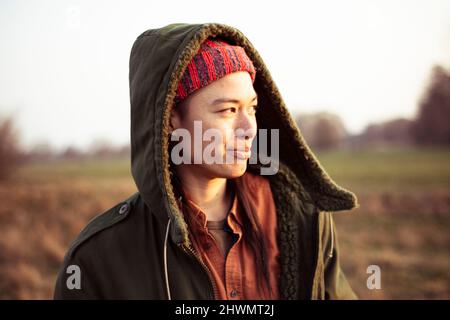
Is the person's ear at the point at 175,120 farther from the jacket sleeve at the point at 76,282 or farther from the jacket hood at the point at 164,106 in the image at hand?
the jacket sleeve at the point at 76,282

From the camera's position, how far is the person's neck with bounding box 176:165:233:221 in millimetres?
2248

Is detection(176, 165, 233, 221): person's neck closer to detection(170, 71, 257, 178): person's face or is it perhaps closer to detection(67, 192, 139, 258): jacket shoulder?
detection(170, 71, 257, 178): person's face

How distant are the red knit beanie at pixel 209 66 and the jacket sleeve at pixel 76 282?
89cm

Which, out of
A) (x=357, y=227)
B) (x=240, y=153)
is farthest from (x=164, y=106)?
(x=357, y=227)

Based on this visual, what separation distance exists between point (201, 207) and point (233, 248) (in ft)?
0.85

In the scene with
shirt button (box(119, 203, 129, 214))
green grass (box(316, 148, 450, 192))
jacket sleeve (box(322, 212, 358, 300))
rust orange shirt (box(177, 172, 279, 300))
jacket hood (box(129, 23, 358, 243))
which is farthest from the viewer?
green grass (box(316, 148, 450, 192))

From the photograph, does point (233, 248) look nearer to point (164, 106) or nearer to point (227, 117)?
point (227, 117)

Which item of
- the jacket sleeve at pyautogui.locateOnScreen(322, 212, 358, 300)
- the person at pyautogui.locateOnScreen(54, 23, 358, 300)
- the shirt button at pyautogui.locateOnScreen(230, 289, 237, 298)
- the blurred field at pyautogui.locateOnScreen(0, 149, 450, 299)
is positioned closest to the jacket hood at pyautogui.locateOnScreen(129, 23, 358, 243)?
the person at pyautogui.locateOnScreen(54, 23, 358, 300)

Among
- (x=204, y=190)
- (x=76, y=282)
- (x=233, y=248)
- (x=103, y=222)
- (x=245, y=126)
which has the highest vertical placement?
(x=245, y=126)

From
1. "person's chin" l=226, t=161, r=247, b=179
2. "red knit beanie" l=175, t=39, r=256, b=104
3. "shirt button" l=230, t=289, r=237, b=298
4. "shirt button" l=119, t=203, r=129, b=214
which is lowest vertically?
"shirt button" l=230, t=289, r=237, b=298

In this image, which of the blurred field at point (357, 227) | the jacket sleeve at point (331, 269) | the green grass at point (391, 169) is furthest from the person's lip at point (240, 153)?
the green grass at point (391, 169)

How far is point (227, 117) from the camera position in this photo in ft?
6.83

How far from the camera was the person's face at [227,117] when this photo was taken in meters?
2.07

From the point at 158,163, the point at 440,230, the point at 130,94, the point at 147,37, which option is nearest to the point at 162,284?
the point at 158,163
